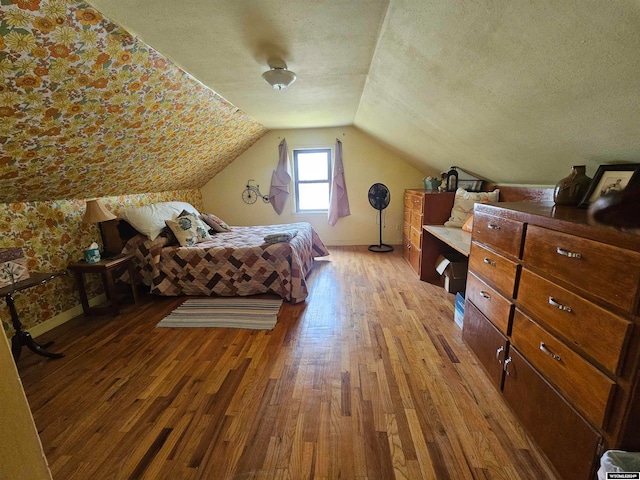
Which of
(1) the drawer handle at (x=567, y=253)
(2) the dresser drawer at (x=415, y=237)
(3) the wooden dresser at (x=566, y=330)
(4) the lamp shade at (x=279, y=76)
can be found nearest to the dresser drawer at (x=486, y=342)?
(3) the wooden dresser at (x=566, y=330)

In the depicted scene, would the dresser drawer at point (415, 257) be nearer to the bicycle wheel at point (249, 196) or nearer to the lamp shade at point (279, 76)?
the lamp shade at point (279, 76)

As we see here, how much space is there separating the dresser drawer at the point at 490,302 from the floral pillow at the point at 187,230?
109 inches

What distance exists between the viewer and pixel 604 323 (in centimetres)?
92

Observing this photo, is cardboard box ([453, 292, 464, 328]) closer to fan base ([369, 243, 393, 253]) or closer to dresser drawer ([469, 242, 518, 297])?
dresser drawer ([469, 242, 518, 297])

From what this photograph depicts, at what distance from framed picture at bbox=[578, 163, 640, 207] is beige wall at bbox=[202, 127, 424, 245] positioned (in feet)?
11.5

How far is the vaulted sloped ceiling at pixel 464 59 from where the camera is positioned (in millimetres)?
1003

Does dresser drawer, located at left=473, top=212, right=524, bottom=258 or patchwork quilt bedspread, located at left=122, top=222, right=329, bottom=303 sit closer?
dresser drawer, located at left=473, top=212, right=524, bottom=258

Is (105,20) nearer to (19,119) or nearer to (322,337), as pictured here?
(19,119)

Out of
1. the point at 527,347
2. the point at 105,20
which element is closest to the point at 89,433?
the point at 105,20

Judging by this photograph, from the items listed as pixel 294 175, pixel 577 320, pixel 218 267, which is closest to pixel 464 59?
pixel 577 320

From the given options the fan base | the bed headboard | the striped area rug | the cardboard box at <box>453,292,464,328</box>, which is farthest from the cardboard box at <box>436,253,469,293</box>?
the bed headboard

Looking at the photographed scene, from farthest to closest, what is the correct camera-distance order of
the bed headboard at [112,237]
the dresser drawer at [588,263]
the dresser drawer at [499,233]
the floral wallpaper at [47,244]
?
the bed headboard at [112,237]
the floral wallpaper at [47,244]
the dresser drawer at [499,233]
the dresser drawer at [588,263]

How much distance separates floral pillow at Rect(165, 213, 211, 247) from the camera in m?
3.09

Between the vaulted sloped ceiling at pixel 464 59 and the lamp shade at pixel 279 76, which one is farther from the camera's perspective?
the lamp shade at pixel 279 76
